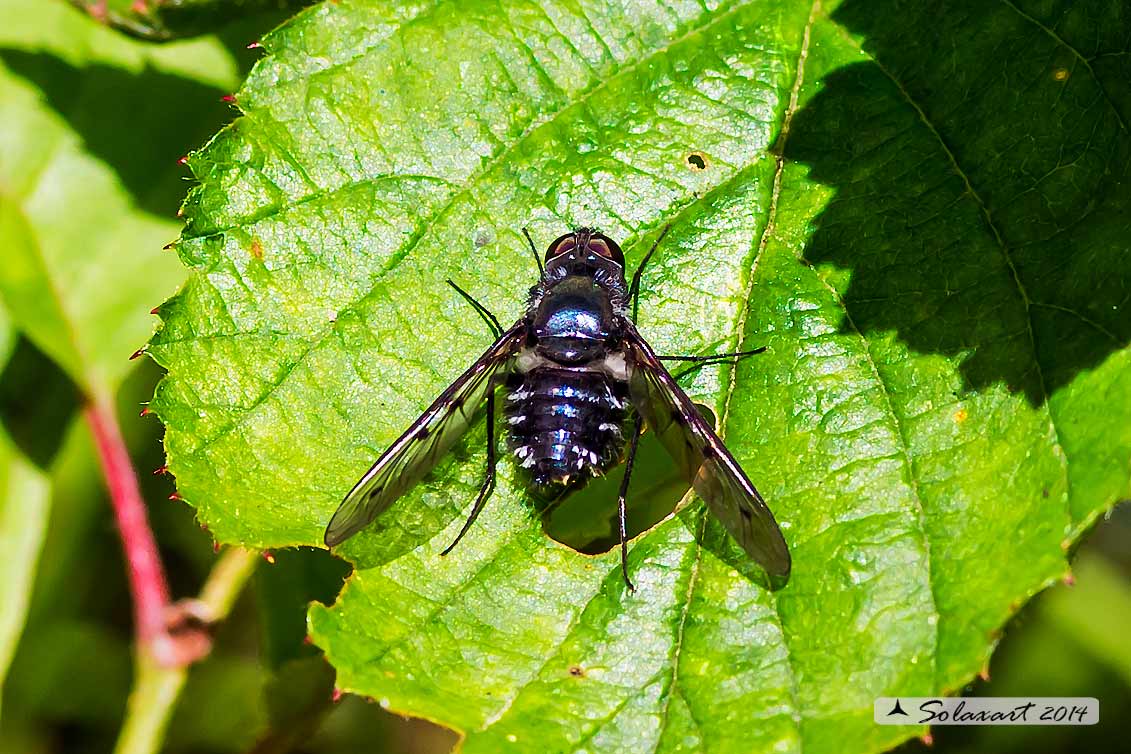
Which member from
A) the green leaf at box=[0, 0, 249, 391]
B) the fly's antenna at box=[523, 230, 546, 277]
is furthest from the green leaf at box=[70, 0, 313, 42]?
the fly's antenna at box=[523, 230, 546, 277]

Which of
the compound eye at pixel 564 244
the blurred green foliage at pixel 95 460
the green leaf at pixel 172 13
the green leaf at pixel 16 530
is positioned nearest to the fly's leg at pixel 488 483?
the compound eye at pixel 564 244

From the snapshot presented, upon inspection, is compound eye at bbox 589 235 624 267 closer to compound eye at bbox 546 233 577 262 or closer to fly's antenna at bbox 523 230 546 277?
compound eye at bbox 546 233 577 262

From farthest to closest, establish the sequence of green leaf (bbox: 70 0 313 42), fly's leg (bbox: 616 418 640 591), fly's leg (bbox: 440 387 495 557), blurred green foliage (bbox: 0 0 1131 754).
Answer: blurred green foliage (bbox: 0 0 1131 754) → green leaf (bbox: 70 0 313 42) → fly's leg (bbox: 440 387 495 557) → fly's leg (bbox: 616 418 640 591)

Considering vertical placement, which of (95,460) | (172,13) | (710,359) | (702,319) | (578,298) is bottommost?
(710,359)

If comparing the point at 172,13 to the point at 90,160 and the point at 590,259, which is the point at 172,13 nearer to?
the point at 90,160

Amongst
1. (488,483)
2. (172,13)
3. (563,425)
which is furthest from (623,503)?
(172,13)

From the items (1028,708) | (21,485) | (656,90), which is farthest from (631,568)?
(21,485)
